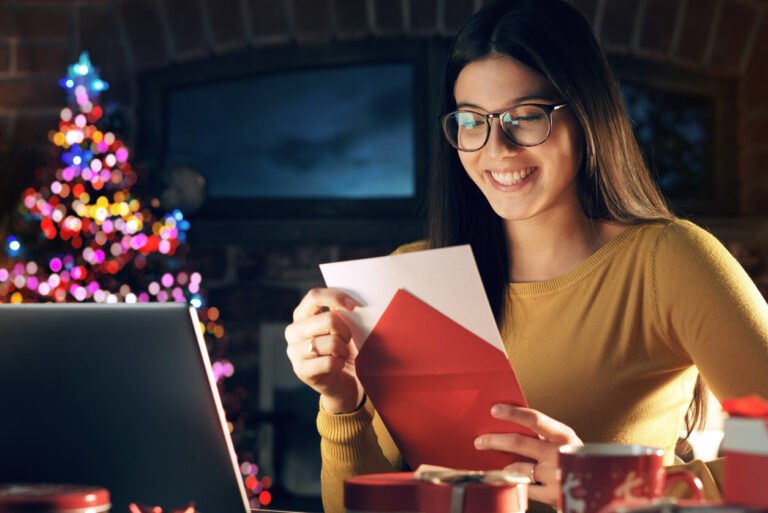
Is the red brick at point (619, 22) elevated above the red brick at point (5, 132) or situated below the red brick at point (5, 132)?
above

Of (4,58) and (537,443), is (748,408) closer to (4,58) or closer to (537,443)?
(537,443)

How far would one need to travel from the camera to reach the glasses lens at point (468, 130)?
129cm

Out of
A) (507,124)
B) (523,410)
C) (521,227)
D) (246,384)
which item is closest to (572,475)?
(523,410)

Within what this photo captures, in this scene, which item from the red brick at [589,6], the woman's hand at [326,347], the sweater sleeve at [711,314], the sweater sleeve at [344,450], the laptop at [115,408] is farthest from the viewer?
the red brick at [589,6]

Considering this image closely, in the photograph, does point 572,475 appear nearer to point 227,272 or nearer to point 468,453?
point 468,453

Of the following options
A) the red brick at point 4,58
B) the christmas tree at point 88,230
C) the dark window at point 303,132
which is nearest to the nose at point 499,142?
the christmas tree at point 88,230

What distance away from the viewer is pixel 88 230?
2.59 m

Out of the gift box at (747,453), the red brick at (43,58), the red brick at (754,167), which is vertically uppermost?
the red brick at (43,58)

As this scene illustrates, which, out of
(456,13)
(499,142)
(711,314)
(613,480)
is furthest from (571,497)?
(456,13)

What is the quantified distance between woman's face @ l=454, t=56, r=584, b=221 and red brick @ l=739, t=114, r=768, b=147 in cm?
198

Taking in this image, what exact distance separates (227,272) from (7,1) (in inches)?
49.9

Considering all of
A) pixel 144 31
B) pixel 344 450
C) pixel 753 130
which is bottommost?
pixel 344 450

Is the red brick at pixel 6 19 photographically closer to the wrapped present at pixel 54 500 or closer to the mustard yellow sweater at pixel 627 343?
the mustard yellow sweater at pixel 627 343

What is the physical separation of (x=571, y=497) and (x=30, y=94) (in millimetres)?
2825
